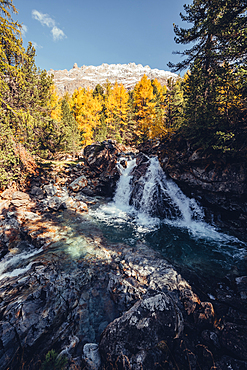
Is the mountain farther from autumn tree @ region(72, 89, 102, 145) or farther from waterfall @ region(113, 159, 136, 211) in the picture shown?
waterfall @ region(113, 159, 136, 211)

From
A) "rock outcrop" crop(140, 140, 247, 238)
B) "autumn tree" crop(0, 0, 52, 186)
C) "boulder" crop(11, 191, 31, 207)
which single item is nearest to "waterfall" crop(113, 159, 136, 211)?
"rock outcrop" crop(140, 140, 247, 238)

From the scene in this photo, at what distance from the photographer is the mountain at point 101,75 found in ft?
446

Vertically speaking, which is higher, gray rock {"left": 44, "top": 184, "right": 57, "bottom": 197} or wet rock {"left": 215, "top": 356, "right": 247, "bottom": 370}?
gray rock {"left": 44, "top": 184, "right": 57, "bottom": 197}

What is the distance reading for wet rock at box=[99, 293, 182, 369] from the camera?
10.6ft

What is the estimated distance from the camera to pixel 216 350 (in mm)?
3496

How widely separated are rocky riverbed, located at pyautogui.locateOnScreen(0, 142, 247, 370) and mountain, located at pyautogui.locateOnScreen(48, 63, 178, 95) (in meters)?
139

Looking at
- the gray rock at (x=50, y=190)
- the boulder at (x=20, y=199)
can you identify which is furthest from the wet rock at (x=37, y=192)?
the boulder at (x=20, y=199)

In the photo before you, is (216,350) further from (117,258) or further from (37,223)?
(37,223)

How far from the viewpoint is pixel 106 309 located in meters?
4.88

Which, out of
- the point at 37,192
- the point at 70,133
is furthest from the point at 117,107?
the point at 37,192

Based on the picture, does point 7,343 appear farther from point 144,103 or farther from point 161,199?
point 144,103

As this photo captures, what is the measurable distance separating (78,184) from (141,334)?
1559cm

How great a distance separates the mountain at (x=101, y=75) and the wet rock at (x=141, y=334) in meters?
141

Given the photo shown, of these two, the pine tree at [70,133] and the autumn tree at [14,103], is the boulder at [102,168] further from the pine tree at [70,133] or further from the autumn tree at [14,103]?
the autumn tree at [14,103]
